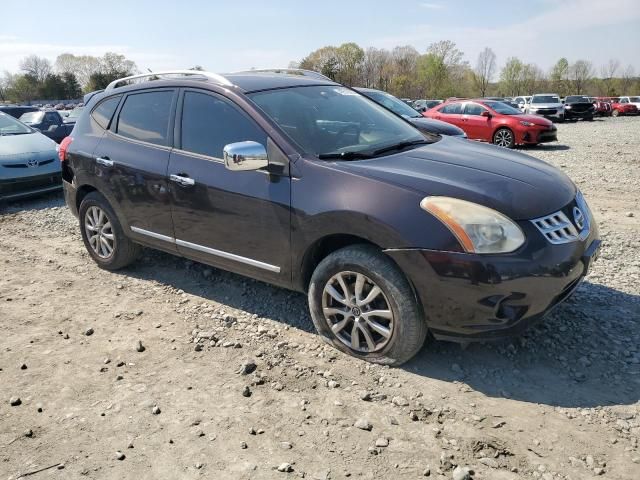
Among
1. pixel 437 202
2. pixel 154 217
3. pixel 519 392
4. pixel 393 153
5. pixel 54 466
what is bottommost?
pixel 54 466

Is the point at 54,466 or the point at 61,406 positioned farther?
the point at 61,406

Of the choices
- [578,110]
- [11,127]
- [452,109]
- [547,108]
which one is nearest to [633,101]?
[578,110]

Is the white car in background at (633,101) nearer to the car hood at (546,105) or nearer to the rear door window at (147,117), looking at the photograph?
the car hood at (546,105)

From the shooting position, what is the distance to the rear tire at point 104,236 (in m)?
4.80

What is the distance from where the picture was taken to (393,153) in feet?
11.7

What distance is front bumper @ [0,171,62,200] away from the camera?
7.93 meters

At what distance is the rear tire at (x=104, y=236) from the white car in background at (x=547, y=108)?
1074 inches

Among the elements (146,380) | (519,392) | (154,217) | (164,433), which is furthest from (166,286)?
(519,392)

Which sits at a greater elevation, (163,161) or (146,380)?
(163,161)

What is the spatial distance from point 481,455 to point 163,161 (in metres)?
3.10

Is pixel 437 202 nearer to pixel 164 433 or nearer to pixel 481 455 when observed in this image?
pixel 481 455

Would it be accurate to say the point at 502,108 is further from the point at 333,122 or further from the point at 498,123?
the point at 333,122

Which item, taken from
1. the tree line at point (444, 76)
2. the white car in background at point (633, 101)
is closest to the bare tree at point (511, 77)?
the tree line at point (444, 76)

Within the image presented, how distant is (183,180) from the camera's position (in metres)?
3.91
